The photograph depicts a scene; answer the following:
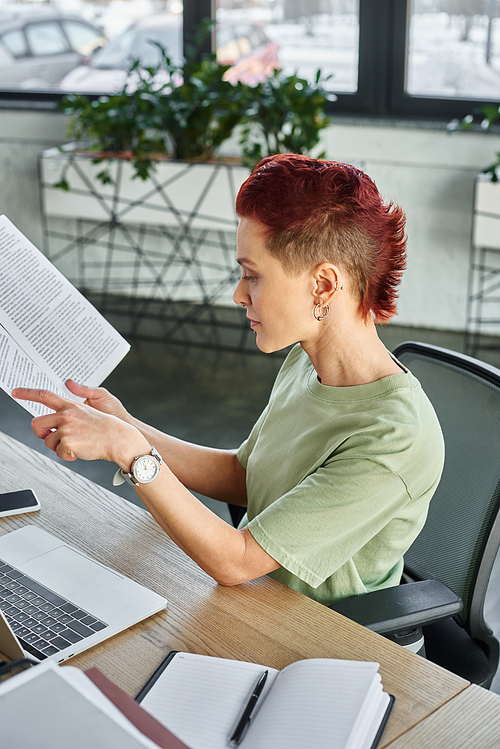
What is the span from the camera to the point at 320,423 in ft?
3.89

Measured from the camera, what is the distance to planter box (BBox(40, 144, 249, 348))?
385 centimetres

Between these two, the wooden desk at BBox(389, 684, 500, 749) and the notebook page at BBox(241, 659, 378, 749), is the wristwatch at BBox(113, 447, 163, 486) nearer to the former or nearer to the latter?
the notebook page at BBox(241, 659, 378, 749)

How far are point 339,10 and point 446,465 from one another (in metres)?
3.43

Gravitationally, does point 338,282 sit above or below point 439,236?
above

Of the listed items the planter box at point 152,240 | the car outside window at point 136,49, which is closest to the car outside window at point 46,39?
the car outside window at point 136,49

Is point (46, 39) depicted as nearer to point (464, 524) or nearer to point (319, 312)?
point (319, 312)

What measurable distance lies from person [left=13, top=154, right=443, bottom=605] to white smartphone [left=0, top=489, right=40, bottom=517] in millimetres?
179

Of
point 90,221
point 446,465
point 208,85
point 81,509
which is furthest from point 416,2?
point 81,509

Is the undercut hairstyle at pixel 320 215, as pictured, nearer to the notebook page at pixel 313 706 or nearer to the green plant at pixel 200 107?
the notebook page at pixel 313 706

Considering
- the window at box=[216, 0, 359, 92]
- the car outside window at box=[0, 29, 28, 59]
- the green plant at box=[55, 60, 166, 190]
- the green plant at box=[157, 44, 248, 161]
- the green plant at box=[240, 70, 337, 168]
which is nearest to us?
the green plant at box=[240, 70, 337, 168]

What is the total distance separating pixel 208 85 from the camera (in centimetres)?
373

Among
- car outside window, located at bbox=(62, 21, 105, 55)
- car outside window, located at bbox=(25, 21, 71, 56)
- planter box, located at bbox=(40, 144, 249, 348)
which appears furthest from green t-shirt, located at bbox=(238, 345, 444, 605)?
car outside window, located at bbox=(25, 21, 71, 56)

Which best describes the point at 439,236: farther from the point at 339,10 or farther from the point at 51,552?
the point at 51,552

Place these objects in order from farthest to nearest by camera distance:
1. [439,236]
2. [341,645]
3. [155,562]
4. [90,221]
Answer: [90,221], [439,236], [155,562], [341,645]
